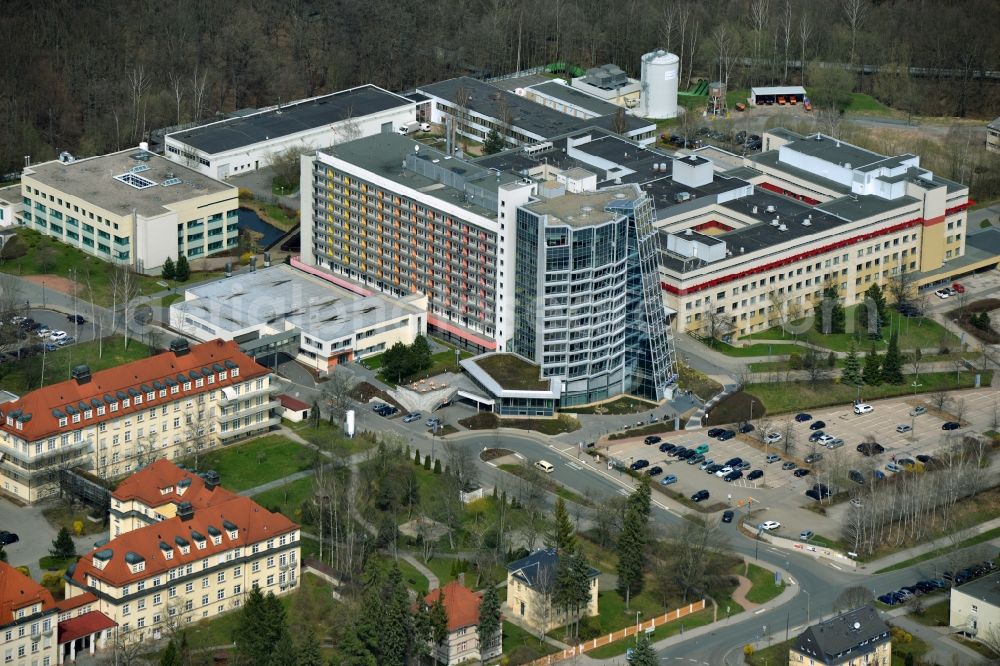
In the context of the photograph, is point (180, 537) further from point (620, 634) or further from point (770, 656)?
point (770, 656)

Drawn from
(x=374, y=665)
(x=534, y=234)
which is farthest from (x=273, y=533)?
(x=534, y=234)

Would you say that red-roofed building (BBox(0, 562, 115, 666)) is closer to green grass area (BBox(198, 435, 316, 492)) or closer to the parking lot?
green grass area (BBox(198, 435, 316, 492))

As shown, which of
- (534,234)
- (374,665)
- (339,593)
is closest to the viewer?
(374,665)

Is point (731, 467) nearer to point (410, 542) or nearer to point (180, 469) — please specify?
point (410, 542)

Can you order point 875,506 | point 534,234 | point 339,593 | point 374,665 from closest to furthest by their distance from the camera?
1. point 374,665
2. point 339,593
3. point 875,506
4. point 534,234

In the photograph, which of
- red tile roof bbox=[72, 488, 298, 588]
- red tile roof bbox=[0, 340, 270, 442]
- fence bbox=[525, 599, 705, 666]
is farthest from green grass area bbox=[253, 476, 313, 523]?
fence bbox=[525, 599, 705, 666]

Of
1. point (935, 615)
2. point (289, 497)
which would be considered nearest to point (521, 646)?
point (289, 497)

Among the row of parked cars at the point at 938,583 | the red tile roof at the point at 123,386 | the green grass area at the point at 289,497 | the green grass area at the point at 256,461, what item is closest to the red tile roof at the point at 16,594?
the red tile roof at the point at 123,386
